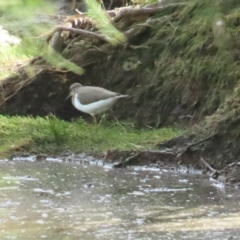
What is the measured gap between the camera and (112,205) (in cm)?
489

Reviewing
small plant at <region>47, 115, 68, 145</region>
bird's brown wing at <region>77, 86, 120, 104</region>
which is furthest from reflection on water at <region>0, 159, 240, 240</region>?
bird's brown wing at <region>77, 86, 120, 104</region>

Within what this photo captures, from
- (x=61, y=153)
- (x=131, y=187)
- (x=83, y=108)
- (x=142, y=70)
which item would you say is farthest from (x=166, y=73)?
(x=131, y=187)

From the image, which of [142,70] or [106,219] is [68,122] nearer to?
[142,70]

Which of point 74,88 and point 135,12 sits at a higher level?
point 135,12

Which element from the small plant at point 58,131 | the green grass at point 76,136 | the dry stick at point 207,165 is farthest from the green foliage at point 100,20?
the small plant at point 58,131

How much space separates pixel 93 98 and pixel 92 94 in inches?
2.8

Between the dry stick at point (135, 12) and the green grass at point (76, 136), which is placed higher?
the dry stick at point (135, 12)

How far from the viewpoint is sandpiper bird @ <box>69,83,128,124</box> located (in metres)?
7.57

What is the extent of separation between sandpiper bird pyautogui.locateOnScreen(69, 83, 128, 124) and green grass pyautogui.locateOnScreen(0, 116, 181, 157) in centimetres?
19

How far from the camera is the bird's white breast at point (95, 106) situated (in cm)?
760

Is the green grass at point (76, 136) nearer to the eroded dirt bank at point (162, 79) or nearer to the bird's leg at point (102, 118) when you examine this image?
the bird's leg at point (102, 118)

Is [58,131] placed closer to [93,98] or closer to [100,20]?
[93,98]

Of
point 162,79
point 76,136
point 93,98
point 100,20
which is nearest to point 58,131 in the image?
point 76,136

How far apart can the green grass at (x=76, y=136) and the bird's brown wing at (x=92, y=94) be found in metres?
0.29
